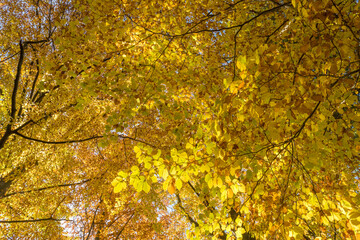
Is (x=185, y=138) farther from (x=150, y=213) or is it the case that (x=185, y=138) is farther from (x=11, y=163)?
(x=11, y=163)

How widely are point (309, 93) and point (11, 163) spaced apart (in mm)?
9389

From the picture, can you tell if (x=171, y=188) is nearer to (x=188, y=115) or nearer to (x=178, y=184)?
(x=178, y=184)

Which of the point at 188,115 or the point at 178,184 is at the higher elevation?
the point at 188,115

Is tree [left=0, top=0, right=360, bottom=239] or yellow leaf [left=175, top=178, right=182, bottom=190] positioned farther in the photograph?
tree [left=0, top=0, right=360, bottom=239]

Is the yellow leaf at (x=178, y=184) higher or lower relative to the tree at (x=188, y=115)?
lower

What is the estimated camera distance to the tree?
1.95m

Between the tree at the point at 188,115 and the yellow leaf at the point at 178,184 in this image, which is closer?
the yellow leaf at the point at 178,184

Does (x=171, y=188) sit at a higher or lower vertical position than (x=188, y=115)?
lower

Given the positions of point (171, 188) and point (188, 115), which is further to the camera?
point (188, 115)

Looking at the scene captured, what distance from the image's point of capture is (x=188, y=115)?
362cm

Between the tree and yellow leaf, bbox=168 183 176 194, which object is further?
the tree

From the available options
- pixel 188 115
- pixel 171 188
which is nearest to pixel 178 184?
pixel 171 188

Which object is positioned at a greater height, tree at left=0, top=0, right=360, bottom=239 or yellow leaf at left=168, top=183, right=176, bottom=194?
tree at left=0, top=0, right=360, bottom=239

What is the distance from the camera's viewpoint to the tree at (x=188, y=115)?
1.95 meters
